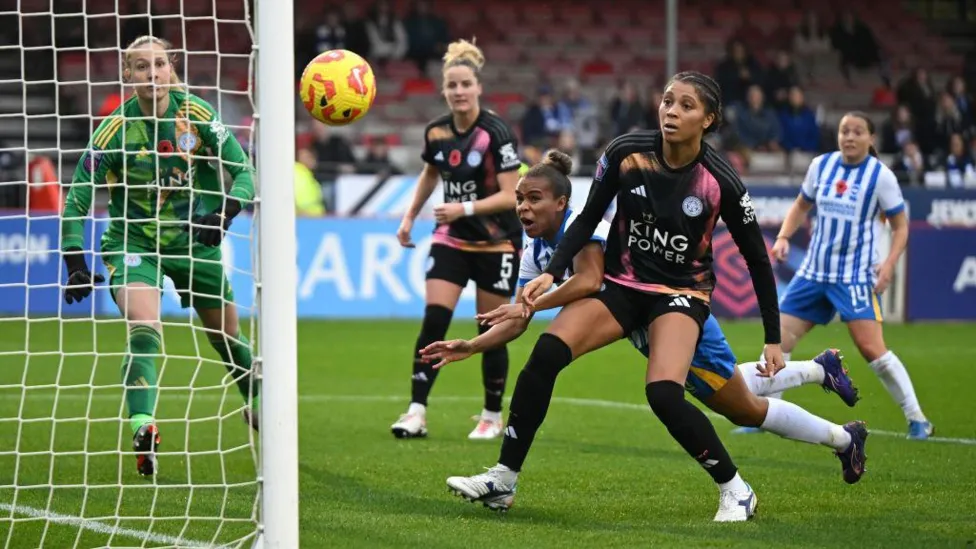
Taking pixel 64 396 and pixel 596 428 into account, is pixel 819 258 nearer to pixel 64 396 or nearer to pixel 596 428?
pixel 596 428

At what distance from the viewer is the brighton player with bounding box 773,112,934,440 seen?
28.0 feet

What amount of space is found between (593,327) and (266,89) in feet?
5.90

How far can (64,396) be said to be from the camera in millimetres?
10070

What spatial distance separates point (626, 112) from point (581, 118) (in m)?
0.85

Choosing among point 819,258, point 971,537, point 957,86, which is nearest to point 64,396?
point 819,258

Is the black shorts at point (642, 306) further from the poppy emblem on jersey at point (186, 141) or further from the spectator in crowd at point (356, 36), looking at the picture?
the spectator in crowd at point (356, 36)

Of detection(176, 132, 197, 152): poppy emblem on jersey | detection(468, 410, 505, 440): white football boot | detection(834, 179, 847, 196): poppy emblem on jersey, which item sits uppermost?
detection(176, 132, 197, 152): poppy emblem on jersey

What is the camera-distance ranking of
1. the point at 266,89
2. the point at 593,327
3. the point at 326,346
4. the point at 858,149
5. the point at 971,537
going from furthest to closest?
the point at 326,346 < the point at 858,149 < the point at 593,327 < the point at 971,537 < the point at 266,89

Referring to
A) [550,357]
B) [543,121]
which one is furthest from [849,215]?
[543,121]

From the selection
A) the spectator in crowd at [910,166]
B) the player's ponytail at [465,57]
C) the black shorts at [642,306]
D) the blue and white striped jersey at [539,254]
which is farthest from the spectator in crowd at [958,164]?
the black shorts at [642,306]

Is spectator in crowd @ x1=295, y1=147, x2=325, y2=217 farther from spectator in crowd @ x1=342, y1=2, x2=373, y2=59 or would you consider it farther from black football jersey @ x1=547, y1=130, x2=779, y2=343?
black football jersey @ x1=547, y1=130, x2=779, y2=343

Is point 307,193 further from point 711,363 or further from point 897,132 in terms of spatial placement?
point 711,363

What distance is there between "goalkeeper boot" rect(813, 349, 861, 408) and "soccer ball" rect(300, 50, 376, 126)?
2641 millimetres

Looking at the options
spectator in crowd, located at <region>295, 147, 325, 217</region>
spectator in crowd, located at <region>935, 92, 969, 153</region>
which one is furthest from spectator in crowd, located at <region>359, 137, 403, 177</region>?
spectator in crowd, located at <region>935, 92, 969, 153</region>
